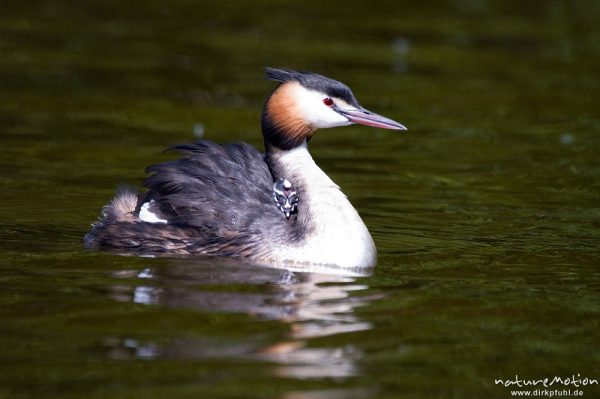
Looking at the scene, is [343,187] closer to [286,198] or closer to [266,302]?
[286,198]

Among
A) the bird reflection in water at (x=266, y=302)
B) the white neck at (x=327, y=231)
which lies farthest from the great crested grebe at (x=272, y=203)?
the bird reflection in water at (x=266, y=302)

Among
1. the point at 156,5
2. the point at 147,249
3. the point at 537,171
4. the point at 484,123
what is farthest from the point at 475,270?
the point at 156,5

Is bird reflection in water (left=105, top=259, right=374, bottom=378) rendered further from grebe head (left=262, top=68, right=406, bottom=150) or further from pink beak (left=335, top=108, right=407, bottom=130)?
pink beak (left=335, top=108, right=407, bottom=130)

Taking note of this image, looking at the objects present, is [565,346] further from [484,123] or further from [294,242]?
[484,123]

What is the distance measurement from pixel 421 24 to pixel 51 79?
6.31 metres

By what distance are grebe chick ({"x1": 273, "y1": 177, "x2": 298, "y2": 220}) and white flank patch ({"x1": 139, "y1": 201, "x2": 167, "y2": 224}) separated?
0.78 meters

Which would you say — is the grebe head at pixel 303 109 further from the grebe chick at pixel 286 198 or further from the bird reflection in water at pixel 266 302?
the bird reflection in water at pixel 266 302

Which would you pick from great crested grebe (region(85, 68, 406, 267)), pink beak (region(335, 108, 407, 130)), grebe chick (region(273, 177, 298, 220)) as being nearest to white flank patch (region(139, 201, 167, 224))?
great crested grebe (region(85, 68, 406, 267))

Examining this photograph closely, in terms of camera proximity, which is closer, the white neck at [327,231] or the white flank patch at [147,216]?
the white neck at [327,231]

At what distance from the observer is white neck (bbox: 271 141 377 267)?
795 centimetres

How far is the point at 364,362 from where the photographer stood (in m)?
6.06

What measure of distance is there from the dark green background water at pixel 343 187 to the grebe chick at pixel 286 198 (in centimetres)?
62

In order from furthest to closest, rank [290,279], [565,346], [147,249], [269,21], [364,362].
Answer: [269,21], [147,249], [290,279], [565,346], [364,362]

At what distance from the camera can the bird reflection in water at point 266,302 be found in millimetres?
6059
